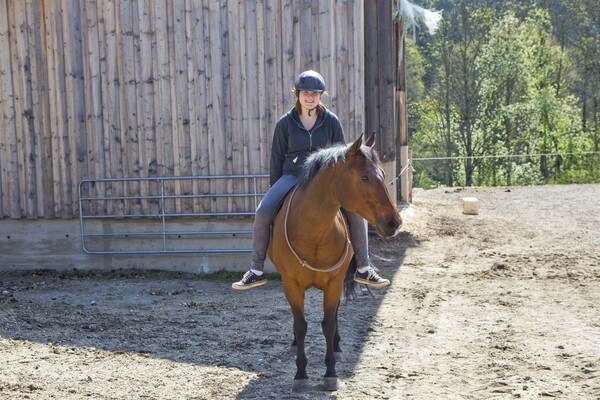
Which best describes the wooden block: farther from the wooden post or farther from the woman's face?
the woman's face

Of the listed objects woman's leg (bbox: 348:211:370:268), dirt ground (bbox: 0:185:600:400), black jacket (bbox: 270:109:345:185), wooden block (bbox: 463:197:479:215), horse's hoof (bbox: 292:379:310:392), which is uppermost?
black jacket (bbox: 270:109:345:185)

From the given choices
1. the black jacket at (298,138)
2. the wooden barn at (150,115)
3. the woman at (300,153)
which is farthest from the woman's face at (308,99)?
the wooden barn at (150,115)

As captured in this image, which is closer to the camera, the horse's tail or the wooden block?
the horse's tail

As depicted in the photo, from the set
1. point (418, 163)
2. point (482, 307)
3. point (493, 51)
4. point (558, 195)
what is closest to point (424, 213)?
point (558, 195)

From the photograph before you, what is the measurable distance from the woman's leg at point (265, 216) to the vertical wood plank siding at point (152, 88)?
13.8ft

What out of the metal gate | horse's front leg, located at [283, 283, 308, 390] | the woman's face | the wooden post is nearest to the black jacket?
the woman's face

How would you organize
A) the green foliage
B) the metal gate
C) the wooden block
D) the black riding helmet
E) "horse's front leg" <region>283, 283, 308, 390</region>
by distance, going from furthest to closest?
the green foliage < the wooden block < the metal gate < the black riding helmet < "horse's front leg" <region>283, 283, 308, 390</region>

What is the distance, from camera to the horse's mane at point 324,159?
5427mm

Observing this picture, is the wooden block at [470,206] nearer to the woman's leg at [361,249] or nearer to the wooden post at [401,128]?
the wooden post at [401,128]

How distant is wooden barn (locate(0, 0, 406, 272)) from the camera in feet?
34.7

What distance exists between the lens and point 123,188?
11.1 metres

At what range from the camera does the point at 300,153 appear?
21.0ft

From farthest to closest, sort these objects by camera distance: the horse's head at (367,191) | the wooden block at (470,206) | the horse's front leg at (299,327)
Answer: the wooden block at (470,206) < the horse's front leg at (299,327) < the horse's head at (367,191)

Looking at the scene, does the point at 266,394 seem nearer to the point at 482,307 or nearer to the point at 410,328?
the point at 410,328
